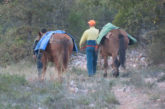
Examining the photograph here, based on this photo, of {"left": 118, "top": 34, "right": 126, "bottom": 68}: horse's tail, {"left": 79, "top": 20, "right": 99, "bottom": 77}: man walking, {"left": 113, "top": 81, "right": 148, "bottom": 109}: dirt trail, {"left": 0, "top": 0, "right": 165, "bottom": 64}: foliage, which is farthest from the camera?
{"left": 0, "top": 0, "right": 165, "bottom": 64}: foliage

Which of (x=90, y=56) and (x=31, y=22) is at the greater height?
(x=31, y=22)

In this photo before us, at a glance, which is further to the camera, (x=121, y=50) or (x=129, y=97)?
(x=121, y=50)

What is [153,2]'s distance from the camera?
984 cm

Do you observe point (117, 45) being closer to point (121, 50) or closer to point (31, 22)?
A: point (121, 50)

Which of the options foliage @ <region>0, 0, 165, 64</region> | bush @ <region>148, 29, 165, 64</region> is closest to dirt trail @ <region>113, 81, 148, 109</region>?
bush @ <region>148, 29, 165, 64</region>

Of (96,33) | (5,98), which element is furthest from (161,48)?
(5,98)

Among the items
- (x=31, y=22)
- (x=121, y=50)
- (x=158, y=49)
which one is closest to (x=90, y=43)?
(x=121, y=50)

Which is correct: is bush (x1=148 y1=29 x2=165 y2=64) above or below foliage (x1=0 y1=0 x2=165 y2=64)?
below

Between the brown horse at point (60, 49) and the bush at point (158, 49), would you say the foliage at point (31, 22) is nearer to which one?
the bush at point (158, 49)

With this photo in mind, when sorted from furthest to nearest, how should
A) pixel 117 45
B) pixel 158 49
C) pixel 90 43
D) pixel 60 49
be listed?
pixel 158 49, pixel 90 43, pixel 117 45, pixel 60 49

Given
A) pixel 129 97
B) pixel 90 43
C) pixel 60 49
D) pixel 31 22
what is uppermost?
pixel 31 22

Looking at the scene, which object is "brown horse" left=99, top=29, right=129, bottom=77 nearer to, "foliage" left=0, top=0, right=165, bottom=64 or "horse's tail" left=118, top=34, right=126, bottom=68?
"horse's tail" left=118, top=34, right=126, bottom=68

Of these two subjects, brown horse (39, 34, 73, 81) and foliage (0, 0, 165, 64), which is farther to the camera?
foliage (0, 0, 165, 64)

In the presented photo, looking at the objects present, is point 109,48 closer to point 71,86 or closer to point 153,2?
point 153,2
